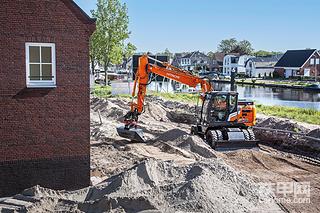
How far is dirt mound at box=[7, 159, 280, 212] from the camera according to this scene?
375 inches

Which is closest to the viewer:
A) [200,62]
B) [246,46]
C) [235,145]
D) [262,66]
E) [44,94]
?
[44,94]

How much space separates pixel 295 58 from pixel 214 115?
250ft

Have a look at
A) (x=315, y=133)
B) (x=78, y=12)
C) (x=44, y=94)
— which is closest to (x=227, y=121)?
(x=315, y=133)

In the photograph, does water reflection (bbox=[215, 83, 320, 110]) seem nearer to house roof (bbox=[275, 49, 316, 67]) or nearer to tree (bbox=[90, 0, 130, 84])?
tree (bbox=[90, 0, 130, 84])

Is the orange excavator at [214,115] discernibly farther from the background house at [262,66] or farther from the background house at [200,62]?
the background house at [200,62]

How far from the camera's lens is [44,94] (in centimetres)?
1202

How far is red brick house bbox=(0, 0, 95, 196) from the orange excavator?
7.00 metres

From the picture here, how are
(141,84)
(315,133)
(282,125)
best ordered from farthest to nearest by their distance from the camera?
(282,125) < (315,133) < (141,84)

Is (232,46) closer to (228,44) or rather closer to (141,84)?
(228,44)

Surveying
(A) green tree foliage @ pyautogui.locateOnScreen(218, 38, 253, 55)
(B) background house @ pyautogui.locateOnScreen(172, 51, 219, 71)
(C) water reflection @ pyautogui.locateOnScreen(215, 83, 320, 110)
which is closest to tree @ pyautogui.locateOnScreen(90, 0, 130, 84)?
(C) water reflection @ pyautogui.locateOnScreen(215, 83, 320, 110)

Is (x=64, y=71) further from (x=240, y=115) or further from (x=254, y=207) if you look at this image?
(x=240, y=115)

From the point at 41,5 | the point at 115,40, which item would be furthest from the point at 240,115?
the point at 115,40

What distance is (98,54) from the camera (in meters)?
52.8

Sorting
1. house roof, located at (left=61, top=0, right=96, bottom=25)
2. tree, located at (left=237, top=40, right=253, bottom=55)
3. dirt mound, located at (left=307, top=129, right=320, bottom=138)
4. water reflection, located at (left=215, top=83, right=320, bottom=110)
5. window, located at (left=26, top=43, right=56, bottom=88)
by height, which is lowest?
dirt mound, located at (left=307, top=129, right=320, bottom=138)
